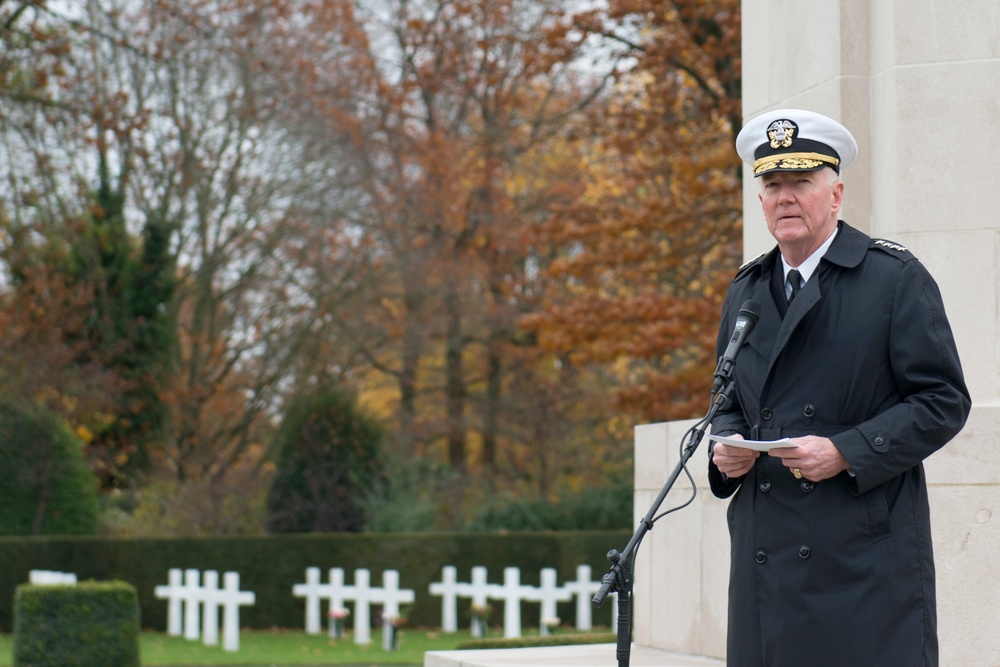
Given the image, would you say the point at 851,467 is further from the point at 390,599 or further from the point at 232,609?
the point at 232,609

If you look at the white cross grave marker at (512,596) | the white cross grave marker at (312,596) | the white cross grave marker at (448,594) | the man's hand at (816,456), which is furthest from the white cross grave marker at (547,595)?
the man's hand at (816,456)

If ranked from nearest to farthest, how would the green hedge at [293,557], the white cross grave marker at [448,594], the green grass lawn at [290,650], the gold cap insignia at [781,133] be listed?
the gold cap insignia at [781,133]
the green grass lawn at [290,650]
the white cross grave marker at [448,594]
the green hedge at [293,557]

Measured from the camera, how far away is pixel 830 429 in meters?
3.33

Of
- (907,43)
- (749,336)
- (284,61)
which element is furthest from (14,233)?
(749,336)

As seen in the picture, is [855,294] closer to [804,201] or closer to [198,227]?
[804,201]

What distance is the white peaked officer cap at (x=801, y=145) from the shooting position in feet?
11.2

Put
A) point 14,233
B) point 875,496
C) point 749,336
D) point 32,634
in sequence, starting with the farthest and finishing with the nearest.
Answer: point 14,233
point 32,634
point 749,336
point 875,496

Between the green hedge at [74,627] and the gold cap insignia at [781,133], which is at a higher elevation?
the gold cap insignia at [781,133]

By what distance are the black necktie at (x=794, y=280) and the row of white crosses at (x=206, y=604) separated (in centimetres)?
1395

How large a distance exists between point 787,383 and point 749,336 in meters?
0.15

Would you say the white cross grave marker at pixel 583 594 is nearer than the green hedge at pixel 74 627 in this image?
No

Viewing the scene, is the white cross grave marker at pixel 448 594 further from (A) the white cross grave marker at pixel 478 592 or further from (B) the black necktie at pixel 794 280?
(B) the black necktie at pixel 794 280

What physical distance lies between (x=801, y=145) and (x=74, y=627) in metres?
10.4

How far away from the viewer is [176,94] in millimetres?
26266
